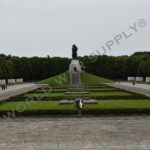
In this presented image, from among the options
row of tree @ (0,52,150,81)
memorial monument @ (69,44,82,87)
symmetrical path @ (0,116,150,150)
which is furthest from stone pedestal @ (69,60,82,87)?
row of tree @ (0,52,150,81)

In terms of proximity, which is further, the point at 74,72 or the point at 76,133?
the point at 74,72

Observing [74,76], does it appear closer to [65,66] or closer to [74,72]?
[74,72]

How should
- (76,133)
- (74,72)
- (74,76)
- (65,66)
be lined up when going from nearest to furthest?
1. (76,133)
2. (74,76)
3. (74,72)
4. (65,66)

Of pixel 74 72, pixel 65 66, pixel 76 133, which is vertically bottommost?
pixel 76 133

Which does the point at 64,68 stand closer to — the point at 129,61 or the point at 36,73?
the point at 36,73

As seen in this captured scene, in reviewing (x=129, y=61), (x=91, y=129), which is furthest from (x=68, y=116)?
(x=129, y=61)

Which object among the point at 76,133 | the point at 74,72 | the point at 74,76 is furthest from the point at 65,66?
the point at 76,133

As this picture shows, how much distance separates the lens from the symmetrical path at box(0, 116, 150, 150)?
37.6 feet

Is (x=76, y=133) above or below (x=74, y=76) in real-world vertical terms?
below

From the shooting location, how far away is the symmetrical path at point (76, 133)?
37.6 feet

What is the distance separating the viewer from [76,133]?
13641 millimetres

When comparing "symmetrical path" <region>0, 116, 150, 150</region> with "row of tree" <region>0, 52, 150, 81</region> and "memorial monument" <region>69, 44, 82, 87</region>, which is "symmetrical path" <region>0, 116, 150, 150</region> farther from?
"row of tree" <region>0, 52, 150, 81</region>

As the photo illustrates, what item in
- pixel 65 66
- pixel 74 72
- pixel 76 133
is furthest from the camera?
pixel 65 66

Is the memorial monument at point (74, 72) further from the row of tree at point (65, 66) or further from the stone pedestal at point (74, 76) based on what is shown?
the row of tree at point (65, 66)
